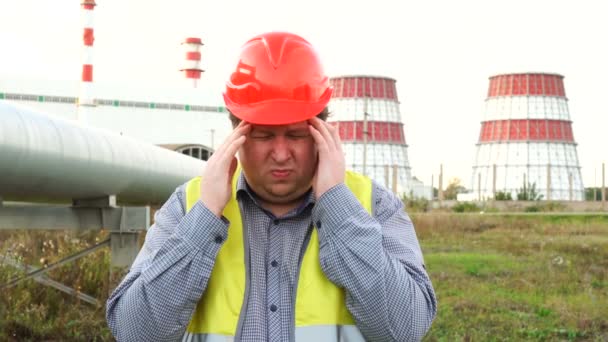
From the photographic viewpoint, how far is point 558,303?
8180 millimetres

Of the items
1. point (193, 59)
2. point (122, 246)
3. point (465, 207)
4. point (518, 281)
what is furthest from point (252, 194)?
point (193, 59)

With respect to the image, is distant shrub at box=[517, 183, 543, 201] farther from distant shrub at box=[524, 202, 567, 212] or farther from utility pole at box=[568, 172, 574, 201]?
distant shrub at box=[524, 202, 567, 212]

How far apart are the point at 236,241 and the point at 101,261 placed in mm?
6690

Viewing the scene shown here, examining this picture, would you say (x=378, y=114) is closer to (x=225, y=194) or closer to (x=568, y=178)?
(x=568, y=178)

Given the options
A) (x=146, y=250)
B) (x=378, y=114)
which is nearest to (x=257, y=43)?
(x=146, y=250)

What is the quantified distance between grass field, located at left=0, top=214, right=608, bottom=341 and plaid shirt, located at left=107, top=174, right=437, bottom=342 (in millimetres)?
4333

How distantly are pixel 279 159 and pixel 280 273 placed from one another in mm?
264

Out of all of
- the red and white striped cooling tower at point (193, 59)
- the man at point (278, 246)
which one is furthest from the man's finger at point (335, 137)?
Result: the red and white striped cooling tower at point (193, 59)

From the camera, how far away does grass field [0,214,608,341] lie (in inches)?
259

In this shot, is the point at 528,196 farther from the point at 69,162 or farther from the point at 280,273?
the point at 280,273

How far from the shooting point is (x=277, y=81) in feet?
7.15

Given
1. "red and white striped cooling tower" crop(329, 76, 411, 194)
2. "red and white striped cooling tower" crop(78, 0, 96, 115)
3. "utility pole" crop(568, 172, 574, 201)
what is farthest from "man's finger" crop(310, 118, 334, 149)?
"utility pole" crop(568, 172, 574, 201)

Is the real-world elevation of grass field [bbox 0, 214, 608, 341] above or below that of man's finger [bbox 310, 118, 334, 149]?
below

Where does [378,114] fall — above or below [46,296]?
above
